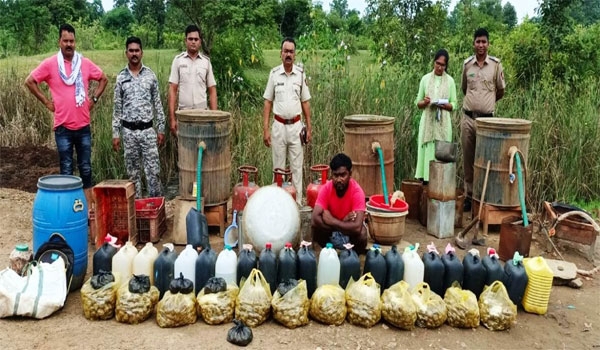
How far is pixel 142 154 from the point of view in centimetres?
600

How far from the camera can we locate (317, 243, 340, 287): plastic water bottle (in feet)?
13.9

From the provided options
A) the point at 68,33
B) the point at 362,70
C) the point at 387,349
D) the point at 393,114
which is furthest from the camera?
the point at 362,70

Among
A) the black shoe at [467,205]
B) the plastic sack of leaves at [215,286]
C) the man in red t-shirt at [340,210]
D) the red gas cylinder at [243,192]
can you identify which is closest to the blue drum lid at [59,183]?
the plastic sack of leaves at [215,286]

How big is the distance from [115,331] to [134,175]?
2556mm

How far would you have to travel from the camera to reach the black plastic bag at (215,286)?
397cm

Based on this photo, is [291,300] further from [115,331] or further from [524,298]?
[524,298]

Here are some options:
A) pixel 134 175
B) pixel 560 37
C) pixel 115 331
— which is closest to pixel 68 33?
pixel 134 175

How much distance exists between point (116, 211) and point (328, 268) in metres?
2.33

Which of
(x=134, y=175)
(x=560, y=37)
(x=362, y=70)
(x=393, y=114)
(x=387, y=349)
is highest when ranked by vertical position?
(x=560, y=37)

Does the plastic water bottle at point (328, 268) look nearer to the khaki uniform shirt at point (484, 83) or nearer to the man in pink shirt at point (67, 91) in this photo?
the man in pink shirt at point (67, 91)

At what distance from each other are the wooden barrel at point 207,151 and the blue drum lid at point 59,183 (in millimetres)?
1282

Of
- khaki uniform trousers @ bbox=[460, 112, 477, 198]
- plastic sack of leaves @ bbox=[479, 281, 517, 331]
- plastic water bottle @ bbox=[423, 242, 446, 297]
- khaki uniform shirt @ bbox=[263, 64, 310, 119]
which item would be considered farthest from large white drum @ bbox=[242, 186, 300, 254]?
khaki uniform trousers @ bbox=[460, 112, 477, 198]

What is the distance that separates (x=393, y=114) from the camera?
7539 millimetres

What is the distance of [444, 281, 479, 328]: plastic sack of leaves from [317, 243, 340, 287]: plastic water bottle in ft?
→ 2.68
